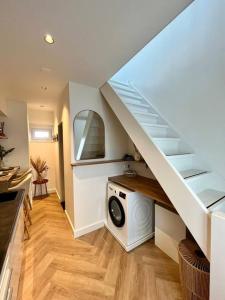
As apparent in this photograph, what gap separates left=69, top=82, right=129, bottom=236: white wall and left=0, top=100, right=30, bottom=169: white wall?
1703 millimetres

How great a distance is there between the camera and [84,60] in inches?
70.5

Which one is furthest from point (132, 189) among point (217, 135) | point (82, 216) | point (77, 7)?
point (77, 7)

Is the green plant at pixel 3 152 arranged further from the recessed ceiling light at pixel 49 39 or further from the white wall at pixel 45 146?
the recessed ceiling light at pixel 49 39

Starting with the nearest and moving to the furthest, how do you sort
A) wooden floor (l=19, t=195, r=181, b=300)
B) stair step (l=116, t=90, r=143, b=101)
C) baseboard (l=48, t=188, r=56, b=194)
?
wooden floor (l=19, t=195, r=181, b=300) → stair step (l=116, t=90, r=143, b=101) → baseboard (l=48, t=188, r=56, b=194)

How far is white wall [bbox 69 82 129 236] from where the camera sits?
2.40 m

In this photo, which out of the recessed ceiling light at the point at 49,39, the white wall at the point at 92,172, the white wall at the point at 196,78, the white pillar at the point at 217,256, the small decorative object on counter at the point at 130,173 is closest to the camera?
the white pillar at the point at 217,256

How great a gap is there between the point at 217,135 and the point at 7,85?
309cm

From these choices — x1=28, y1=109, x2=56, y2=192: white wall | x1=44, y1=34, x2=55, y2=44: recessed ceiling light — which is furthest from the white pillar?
x1=28, y1=109, x2=56, y2=192: white wall

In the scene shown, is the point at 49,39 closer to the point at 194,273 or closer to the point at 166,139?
the point at 166,139

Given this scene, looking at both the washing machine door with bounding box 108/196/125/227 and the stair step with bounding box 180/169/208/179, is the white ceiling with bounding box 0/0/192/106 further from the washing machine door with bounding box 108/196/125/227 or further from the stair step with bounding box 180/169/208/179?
the washing machine door with bounding box 108/196/125/227

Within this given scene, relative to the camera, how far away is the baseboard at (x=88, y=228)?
2413mm

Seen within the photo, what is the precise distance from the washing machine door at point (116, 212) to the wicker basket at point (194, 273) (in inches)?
35.4

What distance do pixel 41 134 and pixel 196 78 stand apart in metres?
3.86

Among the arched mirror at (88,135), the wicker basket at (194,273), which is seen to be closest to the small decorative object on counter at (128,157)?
the arched mirror at (88,135)
